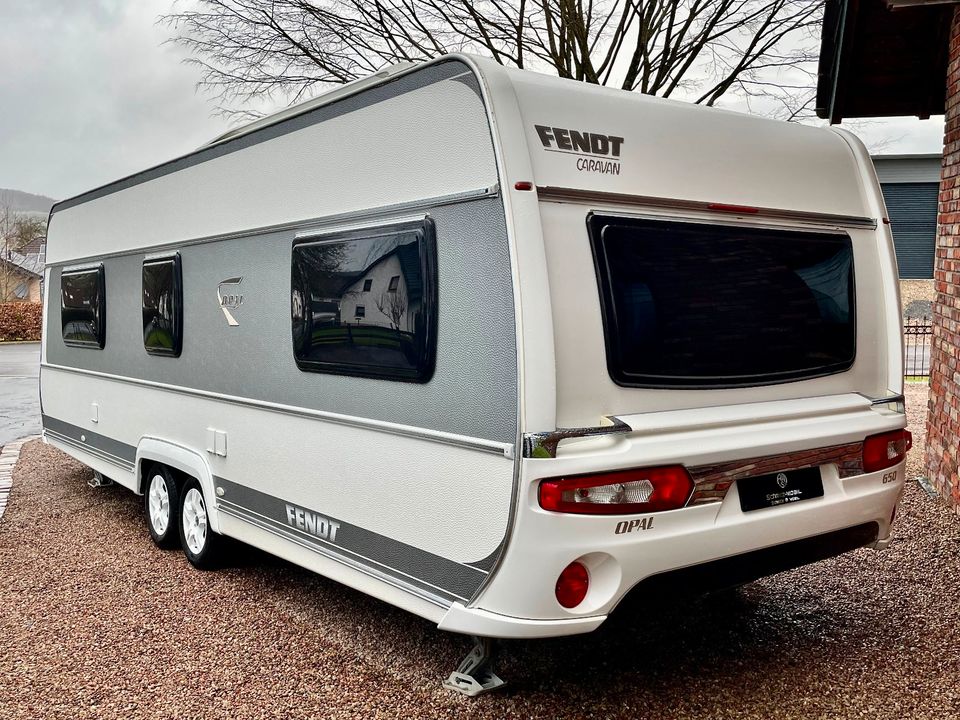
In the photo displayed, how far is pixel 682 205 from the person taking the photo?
380 cm

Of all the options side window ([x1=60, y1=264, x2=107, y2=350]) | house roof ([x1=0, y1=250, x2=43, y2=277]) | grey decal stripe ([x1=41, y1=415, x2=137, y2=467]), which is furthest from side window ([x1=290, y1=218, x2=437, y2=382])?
house roof ([x1=0, y1=250, x2=43, y2=277])

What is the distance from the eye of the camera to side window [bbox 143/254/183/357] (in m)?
5.86

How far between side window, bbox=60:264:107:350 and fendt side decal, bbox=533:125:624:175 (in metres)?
4.77

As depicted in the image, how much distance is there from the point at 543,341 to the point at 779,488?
52.2 inches

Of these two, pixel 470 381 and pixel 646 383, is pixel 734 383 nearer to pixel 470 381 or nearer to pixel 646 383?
pixel 646 383

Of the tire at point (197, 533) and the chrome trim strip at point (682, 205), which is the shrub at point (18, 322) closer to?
the tire at point (197, 533)

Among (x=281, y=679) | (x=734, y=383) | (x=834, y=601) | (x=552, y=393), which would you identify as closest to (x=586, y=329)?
(x=552, y=393)

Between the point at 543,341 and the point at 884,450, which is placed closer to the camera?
the point at 543,341

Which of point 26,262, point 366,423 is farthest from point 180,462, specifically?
point 26,262

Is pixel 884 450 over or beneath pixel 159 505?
over

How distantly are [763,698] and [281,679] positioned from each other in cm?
215

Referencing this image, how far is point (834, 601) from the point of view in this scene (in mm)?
5027

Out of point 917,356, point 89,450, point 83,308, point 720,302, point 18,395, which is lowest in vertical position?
point 18,395

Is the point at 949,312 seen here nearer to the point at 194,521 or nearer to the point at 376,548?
the point at 376,548
